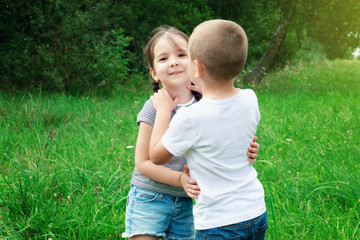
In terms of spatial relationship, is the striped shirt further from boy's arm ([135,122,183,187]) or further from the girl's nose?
the girl's nose

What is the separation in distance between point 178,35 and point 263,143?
241 centimetres

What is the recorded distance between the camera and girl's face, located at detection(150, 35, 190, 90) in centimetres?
181

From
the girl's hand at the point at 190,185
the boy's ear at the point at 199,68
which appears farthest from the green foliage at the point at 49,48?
the boy's ear at the point at 199,68

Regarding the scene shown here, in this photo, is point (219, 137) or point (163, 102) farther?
point (163, 102)

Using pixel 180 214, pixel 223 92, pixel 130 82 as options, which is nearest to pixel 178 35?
pixel 223 92

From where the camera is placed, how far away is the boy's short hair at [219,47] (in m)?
1.34

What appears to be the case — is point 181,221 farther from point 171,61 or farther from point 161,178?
point 171,61

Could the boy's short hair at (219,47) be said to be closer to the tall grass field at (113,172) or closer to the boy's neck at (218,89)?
the boy's neck at (218,89)

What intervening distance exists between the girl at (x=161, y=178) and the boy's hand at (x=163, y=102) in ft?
0.26

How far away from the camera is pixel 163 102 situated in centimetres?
171

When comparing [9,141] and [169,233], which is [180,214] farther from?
[9,141]

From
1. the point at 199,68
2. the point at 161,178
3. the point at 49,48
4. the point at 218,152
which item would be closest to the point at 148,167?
the point at 161,178

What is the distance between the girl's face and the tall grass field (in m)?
0.99

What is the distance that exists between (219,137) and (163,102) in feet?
1.31
